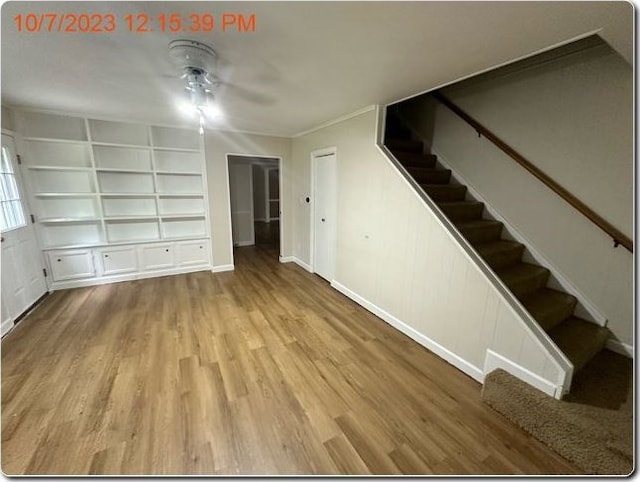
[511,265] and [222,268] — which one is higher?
[511,265]

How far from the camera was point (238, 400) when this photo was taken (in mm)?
1805

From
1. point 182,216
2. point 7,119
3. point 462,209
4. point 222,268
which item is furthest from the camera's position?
point 222,268

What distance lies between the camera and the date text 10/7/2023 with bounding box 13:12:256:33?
1.28 m

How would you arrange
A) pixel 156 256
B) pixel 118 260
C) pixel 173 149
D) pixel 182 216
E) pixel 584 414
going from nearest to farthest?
pixel 584 414
pixel 118 260
pixel 173 149
pixel 156 256
pixel 182 216

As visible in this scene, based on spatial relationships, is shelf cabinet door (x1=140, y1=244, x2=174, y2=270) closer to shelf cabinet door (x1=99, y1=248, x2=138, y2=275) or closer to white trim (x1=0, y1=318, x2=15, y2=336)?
shelf cabinet door (x1=99, y1=248, x2=138, y2=275)

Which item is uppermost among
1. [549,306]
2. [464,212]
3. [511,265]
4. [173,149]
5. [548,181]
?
[173,149]

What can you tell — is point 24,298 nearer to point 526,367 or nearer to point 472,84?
point 526,367

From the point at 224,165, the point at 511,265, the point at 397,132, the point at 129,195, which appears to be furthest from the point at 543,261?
the point at 129,195

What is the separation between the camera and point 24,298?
2930 mm

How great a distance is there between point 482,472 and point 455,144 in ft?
10.5

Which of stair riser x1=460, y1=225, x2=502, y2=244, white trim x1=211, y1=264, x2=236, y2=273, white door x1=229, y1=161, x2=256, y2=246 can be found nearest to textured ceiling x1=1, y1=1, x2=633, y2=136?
stair riser x1=460, y1=225, x2=502, y2=244

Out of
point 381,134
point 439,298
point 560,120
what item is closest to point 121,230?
point 381,134

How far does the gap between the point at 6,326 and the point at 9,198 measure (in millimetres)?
1460

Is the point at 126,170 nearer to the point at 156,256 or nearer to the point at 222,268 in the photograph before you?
the point at 156,256
